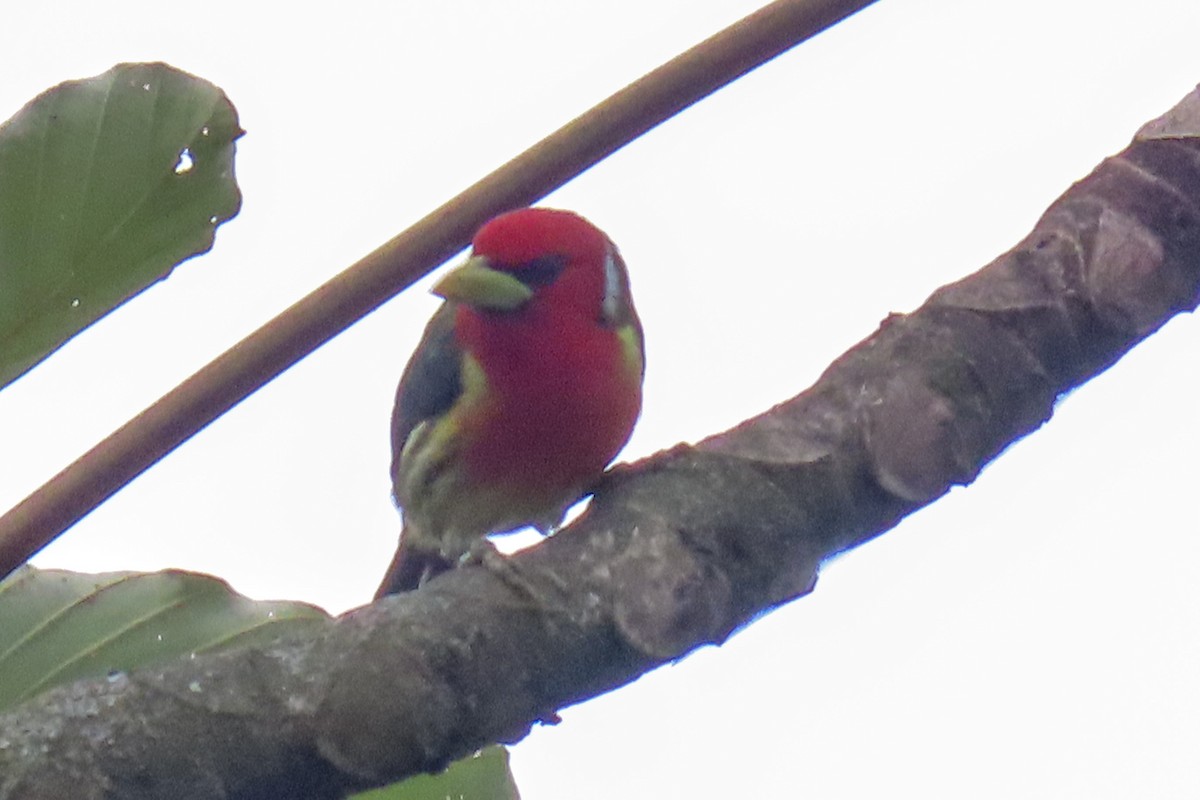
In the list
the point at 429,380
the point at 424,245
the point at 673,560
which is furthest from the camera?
the point at 429,380

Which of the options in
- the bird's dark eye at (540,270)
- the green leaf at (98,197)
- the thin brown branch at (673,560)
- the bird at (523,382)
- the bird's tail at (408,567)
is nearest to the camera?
the thin brown branch at (673,560)

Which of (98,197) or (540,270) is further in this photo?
(540,270)

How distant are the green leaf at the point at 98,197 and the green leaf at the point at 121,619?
0.23 metres

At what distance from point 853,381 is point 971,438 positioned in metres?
0.13

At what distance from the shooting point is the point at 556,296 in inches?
93.2

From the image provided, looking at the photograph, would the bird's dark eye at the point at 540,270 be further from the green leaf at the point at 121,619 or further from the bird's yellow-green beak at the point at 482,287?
the green leaf at the point at 121,619

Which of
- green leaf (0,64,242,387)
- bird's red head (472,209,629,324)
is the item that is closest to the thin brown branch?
green leaf (0,64,242,387)

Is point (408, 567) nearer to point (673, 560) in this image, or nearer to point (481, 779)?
point (481, 779)

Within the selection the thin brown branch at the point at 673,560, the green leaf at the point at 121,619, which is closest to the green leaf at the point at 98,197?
the green leaf at the point at 121,619

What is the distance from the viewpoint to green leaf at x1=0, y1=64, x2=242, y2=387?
5.17 feet

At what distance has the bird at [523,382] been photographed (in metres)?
2.26

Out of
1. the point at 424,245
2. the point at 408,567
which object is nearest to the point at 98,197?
the point at 424,245

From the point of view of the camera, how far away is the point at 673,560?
4.15 feet

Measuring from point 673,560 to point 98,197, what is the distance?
2.50 feet
